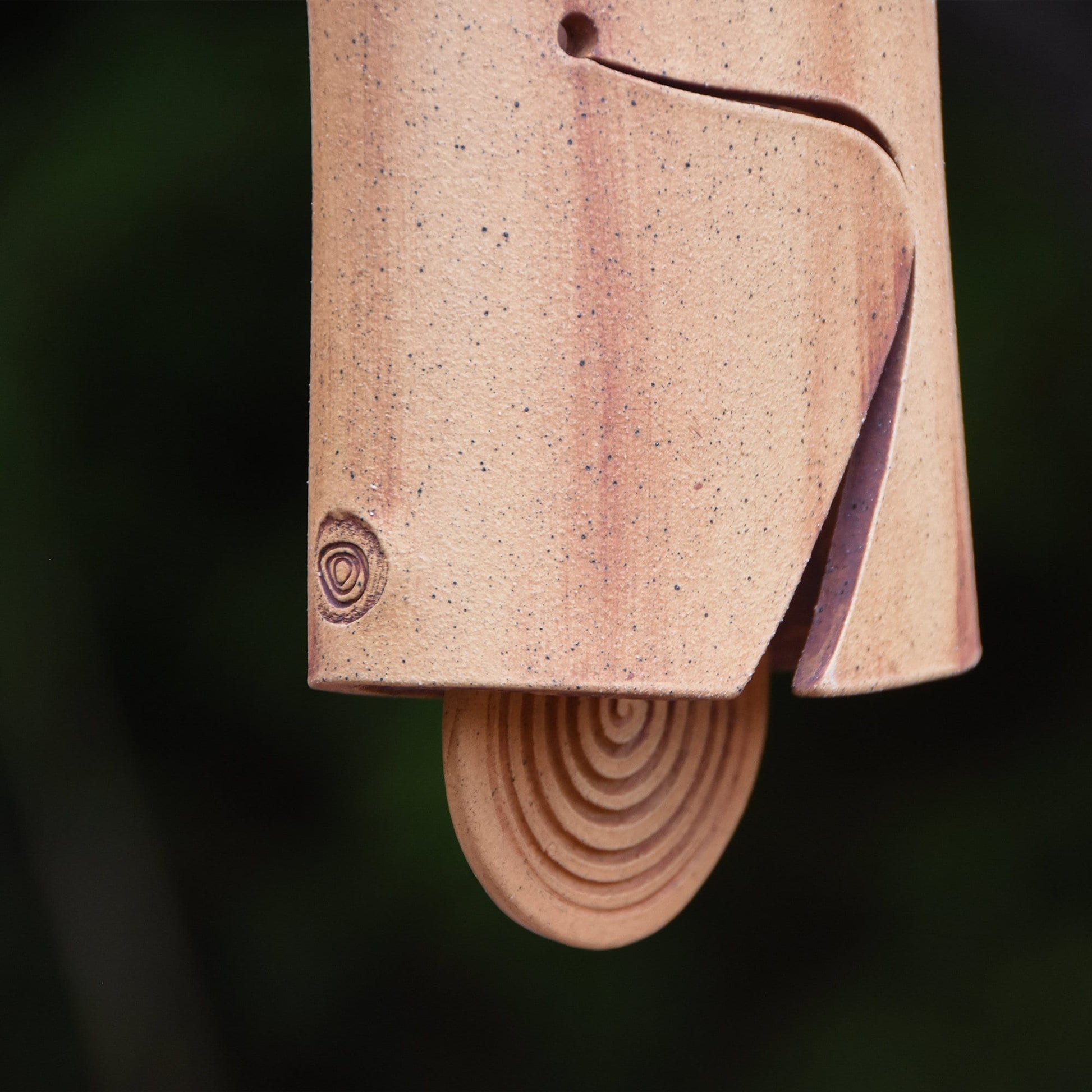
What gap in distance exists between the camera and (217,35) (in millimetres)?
1095

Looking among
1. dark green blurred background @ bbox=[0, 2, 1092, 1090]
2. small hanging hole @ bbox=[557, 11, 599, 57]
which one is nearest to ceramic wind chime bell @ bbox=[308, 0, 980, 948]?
small hanging hole @ bbox=[557, 11, 599, 57]

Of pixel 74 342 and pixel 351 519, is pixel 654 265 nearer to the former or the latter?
pixel 351 519

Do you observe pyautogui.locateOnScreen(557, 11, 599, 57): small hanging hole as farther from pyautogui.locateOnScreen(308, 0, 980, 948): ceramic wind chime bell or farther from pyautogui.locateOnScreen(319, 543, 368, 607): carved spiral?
pyautogui.locateOnScreen(319, 543, 368, 607): carved spiral

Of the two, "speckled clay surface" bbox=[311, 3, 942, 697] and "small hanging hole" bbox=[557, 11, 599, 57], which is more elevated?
"small hanging hole" bbox=[557, 11, 599, 57]

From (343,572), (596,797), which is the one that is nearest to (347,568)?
(343,572)

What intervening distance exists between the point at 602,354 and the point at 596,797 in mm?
289

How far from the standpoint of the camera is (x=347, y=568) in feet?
1.99

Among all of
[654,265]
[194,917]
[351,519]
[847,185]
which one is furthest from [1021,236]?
[194,917]

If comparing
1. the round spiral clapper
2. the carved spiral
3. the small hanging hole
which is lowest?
the round spiral clapper

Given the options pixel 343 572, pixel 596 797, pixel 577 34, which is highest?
pixel 577 34

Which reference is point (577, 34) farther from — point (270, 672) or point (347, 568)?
point (270, 672)

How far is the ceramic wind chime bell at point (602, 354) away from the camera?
59 centimetres

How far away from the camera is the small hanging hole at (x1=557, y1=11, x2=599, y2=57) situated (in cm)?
60

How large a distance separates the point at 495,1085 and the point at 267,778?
1.10 ft
